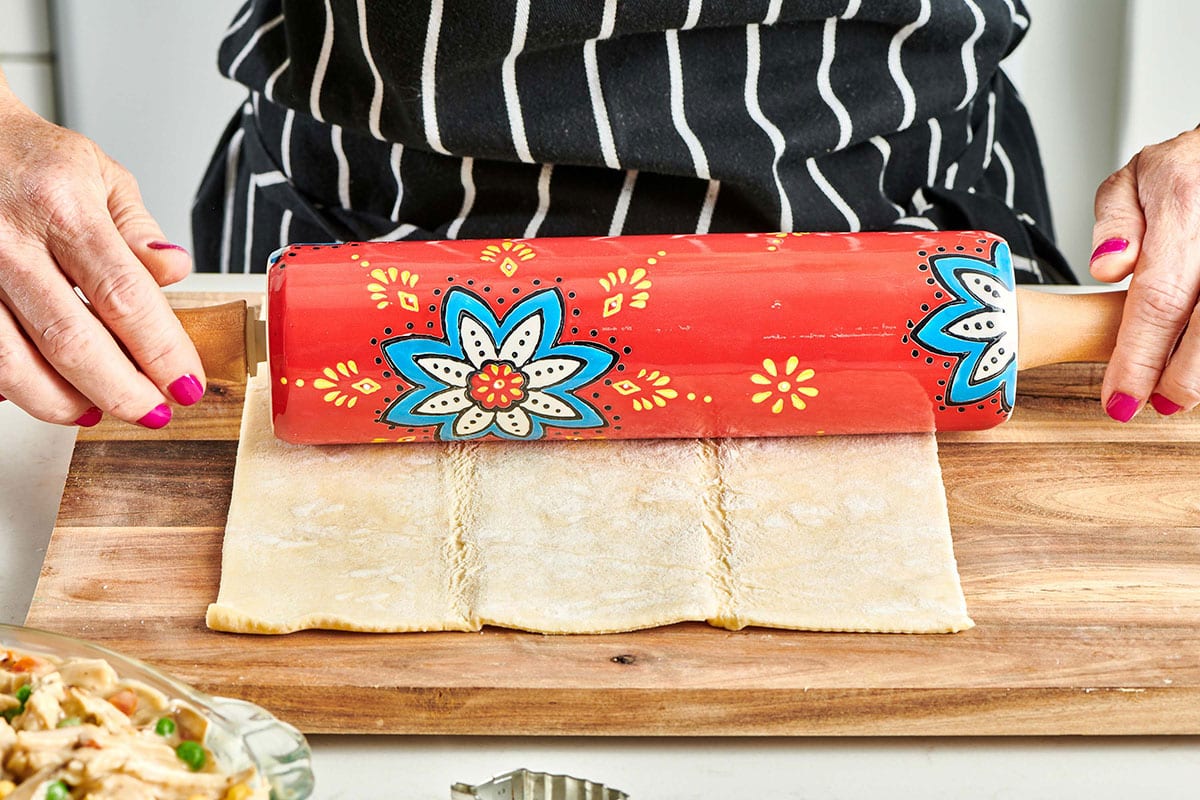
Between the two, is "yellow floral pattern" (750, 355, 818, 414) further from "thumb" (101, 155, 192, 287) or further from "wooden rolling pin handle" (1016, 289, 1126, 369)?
Result: "thumb" (101, 155, 192, 287)

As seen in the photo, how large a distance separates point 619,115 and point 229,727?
0.69 m

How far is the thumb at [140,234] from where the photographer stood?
0.96 meters

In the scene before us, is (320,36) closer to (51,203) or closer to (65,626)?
(51,203)

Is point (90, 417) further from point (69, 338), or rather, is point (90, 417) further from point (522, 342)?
point (522, 342)

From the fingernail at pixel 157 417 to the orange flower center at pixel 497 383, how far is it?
24cm

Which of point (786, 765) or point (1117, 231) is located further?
point (1117, 231)

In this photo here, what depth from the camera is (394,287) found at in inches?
38.0

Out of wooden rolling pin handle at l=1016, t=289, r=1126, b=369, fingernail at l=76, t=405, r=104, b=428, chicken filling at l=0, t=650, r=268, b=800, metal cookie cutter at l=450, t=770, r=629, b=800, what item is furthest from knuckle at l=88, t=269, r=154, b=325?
wooden rolling pin handle at l=1016, t=289, r=1126, b=369

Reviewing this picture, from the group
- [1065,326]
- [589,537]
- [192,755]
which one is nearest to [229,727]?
[192,755]

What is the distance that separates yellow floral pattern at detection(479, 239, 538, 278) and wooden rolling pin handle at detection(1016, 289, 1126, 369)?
42 centimetres

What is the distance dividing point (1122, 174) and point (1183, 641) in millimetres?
454

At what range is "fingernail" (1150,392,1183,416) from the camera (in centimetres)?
104

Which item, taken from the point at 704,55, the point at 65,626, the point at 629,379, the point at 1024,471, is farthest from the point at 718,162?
the point at 65,626

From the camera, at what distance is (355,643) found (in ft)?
2.83
